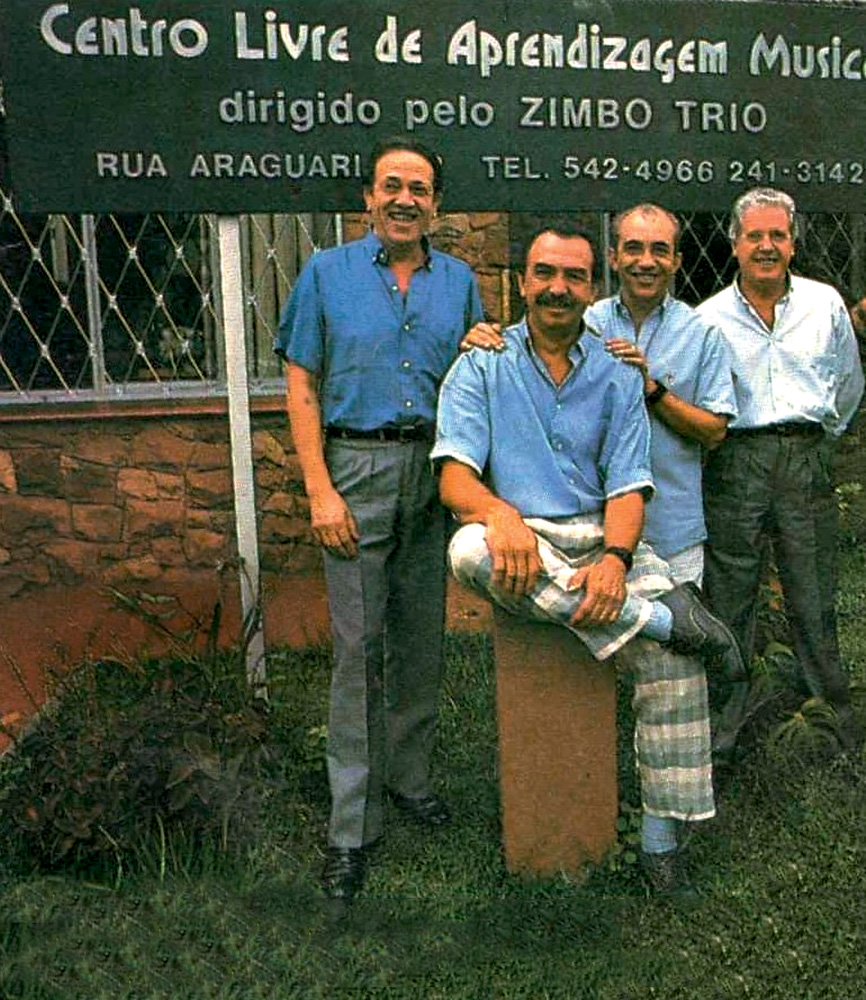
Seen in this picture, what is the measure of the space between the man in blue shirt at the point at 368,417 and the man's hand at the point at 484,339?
203mm

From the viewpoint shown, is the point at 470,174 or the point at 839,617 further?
the point at 839,617

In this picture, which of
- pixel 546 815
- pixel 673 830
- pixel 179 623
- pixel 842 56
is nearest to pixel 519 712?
pixel 546 815

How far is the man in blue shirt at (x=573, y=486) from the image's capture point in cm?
313

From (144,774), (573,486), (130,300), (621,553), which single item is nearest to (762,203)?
(573,486)

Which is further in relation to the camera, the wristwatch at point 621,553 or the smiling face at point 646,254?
the smiling face at point 646,254

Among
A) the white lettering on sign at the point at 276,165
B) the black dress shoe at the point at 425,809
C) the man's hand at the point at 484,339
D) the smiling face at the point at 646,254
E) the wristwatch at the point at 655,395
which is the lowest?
the black dress shoe at the point at 425,809

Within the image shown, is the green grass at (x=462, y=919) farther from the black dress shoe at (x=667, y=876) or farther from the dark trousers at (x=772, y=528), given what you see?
the dark trousers at (x=772, y=528)

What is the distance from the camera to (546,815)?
3.42 meters

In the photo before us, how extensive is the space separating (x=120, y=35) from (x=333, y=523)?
1.59m

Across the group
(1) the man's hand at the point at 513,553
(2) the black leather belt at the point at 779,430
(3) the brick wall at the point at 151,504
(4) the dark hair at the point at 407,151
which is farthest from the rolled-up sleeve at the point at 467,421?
(3) the brick wall at the point at 151,504

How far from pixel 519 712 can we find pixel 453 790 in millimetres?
835

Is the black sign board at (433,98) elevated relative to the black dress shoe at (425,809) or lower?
elevated

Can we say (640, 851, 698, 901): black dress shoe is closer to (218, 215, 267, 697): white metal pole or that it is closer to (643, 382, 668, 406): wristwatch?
(643, 382, 668, 406): wristwatch

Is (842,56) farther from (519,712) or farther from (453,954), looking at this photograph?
(453,954)
